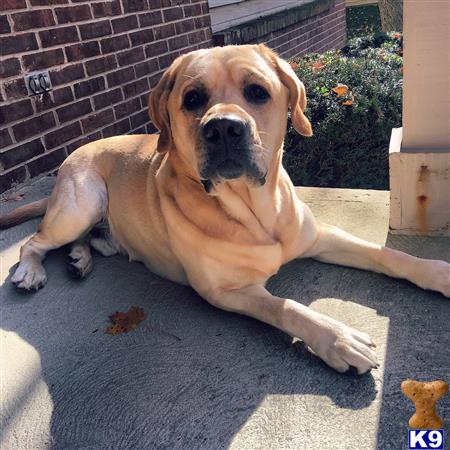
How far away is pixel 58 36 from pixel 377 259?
9.68 feet

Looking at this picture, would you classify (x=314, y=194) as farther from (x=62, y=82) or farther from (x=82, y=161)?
(x=62, y=82)

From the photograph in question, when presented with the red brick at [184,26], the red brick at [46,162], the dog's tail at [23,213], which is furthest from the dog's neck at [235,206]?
the red brick at [184,26]

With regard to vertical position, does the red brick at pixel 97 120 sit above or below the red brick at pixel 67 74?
below

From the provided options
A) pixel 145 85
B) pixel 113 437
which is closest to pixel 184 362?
pixel 113 437

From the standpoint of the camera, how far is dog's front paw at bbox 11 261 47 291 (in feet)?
8.90

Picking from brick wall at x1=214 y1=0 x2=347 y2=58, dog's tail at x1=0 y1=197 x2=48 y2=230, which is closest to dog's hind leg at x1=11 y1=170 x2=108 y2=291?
dog's tail at x1=0 y1=197 x2=48 y2=230

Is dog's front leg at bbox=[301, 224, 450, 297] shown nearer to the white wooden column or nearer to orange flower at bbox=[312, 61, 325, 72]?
the white wooden column

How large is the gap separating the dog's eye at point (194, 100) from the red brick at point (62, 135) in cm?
190

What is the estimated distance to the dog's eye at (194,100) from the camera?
2291 millimetres

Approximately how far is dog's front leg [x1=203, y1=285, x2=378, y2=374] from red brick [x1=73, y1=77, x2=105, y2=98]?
8.13ft

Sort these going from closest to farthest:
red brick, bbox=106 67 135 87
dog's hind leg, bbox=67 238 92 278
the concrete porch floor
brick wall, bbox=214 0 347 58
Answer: the concrete porch floor → dog's hind leg, bbox=67 238 92 278 → red brick, bbox=106 67 135 87 → brick wall, bbox=214 0 347 58

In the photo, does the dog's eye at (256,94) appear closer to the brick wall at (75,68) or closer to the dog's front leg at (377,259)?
the dog's front leg at (377,259)

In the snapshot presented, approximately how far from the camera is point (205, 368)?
2047 mm

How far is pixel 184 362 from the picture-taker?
210 cm
